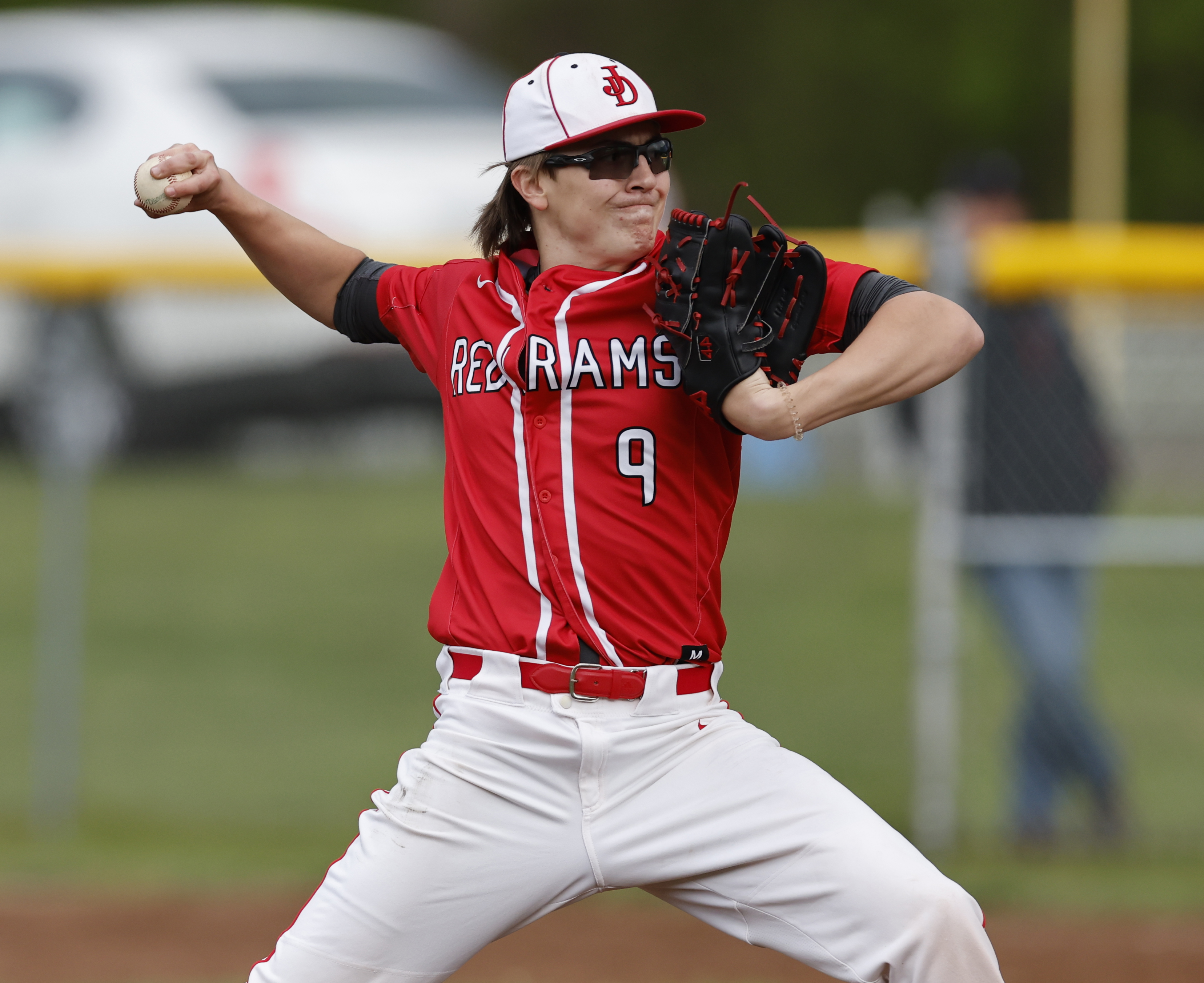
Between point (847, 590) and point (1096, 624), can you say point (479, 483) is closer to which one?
point (1096, 624)

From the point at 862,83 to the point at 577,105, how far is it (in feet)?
78.1

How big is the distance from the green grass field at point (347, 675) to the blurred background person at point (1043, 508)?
0.25 meters

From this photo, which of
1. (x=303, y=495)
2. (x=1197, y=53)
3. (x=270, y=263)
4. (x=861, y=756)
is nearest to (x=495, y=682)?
(x=270, y=263)

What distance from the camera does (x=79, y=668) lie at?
8328 mm

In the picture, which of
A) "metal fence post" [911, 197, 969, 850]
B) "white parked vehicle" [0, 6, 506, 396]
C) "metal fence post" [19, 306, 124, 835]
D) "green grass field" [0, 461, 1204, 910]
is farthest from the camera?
"white parked vehicle" [0, 6, 506, 396]

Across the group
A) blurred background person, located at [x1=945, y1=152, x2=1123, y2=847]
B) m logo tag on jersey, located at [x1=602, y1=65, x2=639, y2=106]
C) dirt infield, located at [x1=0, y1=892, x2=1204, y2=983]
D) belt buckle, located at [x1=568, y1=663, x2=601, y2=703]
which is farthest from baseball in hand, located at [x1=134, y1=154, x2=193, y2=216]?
blurred background person, located at [x1=945, y1=152, x2=1123, y2=847]

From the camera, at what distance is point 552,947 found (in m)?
5.54

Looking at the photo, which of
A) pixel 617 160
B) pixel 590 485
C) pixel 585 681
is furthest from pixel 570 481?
pixel 617 160

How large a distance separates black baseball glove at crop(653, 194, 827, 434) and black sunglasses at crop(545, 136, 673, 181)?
7.5 inches

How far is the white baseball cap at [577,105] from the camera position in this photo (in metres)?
3.14

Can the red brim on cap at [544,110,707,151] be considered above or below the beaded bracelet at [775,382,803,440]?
above

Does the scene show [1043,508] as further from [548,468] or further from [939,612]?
[548,468]

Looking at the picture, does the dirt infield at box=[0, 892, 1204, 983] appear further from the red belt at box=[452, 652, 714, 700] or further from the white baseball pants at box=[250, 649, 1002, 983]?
the red belt at box=[452, 652, 714, 700]

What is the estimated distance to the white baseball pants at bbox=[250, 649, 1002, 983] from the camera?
297 cm
